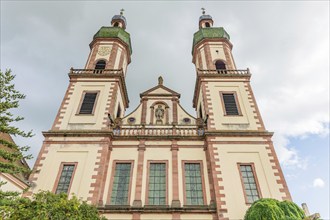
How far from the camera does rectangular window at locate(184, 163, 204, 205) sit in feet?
53.7

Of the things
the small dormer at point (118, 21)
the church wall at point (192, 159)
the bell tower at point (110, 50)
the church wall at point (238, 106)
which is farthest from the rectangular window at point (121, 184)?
the small dormer at point (118, 21)

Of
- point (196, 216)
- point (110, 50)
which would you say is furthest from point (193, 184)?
point (110, 50)

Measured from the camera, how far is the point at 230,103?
21828mm

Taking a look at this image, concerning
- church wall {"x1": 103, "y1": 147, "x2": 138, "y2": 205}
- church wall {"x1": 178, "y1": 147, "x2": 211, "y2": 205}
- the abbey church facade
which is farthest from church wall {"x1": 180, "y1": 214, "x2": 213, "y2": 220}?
church wall {"x1": 103, "y1": 147, "x2": 138, "y2": 205}

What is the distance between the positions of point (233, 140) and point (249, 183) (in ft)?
10.9

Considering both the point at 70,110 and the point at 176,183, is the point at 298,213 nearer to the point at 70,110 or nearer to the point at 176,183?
the point at 176,183

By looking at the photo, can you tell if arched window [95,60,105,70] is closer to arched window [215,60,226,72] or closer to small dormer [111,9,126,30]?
small dormer [111,9,126,30]

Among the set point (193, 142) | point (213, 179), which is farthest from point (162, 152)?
point (213, 179)

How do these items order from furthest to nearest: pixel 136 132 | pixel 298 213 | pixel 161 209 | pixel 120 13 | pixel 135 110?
1. pixel 120 13
2. pixel 135 110
3. pixel 136 132
4. pixel 161 209
5. pixel 298 213

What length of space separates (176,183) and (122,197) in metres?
3.62

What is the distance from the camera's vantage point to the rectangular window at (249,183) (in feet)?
52.8

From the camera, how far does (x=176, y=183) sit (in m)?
16.9

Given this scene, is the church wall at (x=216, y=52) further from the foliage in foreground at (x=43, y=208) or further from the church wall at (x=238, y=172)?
the foliage in foreground at (x=43, y=208)

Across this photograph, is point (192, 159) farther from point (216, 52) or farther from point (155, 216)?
point (216, 52)
